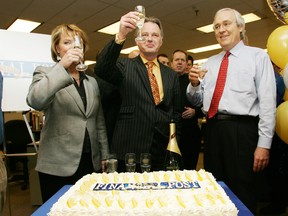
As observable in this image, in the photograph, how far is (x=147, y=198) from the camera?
1008 millimetres

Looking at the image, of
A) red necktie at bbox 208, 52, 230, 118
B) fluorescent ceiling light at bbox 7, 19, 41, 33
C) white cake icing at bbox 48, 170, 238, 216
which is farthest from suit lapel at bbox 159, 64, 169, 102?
fluorescent ceiling light at bbox 7, 19, 41, 33

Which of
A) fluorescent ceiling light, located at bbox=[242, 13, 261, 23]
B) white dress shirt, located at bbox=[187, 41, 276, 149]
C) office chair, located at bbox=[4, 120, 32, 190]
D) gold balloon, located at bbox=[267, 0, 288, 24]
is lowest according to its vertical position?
office chair, located at bbox=[4, 120, 32, 190]

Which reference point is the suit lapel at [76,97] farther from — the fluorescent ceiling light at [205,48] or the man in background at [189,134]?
the fluorescent ceiling light at [205,48]

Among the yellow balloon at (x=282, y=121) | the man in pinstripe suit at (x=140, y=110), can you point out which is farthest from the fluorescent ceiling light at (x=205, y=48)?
the man in pinstripe suit at (x=140, y=110)

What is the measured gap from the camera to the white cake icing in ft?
3.09

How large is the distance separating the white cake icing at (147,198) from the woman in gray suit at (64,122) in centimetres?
33

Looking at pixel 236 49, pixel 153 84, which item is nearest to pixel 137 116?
pixel 153 84

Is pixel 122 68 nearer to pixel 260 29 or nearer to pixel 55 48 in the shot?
pixel 55 48

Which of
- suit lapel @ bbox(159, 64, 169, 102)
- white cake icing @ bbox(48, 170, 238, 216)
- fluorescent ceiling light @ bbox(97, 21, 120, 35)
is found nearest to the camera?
white cake icing @ bbox(48, 170, 238, 216)

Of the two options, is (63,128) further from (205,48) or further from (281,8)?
(205,48)

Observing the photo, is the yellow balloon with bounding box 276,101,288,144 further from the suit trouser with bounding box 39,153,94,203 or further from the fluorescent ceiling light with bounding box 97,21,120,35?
the fluorescent ceiling light with bounding box 97,21,120,35

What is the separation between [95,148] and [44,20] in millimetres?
4715

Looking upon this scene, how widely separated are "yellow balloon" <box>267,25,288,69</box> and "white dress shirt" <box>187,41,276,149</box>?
30 centimetres

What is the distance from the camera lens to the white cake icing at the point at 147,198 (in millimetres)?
940
